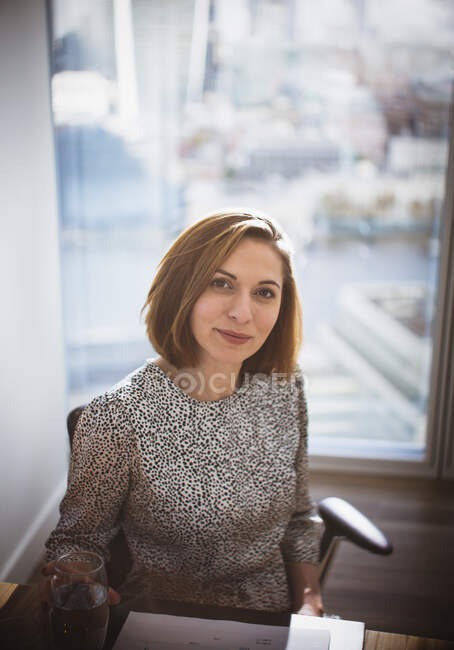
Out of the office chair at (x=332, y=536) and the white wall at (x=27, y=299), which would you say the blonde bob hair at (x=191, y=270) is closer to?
the office chair at (x=332, y=536)

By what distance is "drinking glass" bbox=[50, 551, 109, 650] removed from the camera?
0.77 meters

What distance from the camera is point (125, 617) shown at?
877 millimetres

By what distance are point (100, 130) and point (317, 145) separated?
3.43 ft

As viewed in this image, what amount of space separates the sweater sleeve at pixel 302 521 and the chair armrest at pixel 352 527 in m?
0.04

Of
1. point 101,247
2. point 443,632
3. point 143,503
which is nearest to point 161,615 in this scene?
point 143,503

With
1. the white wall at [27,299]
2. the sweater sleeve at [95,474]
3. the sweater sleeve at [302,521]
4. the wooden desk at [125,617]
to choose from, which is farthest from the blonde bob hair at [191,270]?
the white wall at [27,299]

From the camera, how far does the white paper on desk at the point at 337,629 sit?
0.84 metres

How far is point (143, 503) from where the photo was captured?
1.15 metres

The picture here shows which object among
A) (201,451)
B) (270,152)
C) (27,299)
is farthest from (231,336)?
(270,152)

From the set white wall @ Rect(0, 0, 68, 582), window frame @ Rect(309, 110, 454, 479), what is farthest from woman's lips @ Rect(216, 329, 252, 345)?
window frame @ Rect(309, 110, 454, 479)

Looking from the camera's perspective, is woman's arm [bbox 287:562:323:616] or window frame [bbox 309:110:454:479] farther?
window frame [bbox 309:110:454:479]

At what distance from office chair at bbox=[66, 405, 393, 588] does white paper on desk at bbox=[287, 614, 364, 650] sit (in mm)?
410

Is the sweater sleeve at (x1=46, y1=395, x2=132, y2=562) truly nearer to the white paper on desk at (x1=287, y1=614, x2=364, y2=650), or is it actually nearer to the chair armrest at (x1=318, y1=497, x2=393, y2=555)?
the white paper on desk at (x1=287, y1=614, x2=364, y2=650)

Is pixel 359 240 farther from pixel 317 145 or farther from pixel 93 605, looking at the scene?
pixel 93 605
